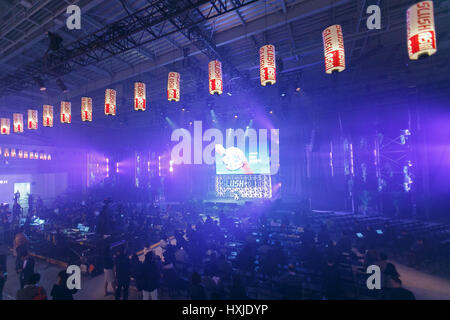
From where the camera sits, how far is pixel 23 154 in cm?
2070

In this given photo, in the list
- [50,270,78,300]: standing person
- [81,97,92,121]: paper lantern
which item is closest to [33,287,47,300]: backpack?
[50,270,78,300]: standing person

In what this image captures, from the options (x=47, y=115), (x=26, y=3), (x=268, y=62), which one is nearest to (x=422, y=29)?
(x=268, y=62)

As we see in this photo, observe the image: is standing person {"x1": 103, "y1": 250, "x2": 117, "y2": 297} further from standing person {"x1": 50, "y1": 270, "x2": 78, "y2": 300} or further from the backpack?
the backpack

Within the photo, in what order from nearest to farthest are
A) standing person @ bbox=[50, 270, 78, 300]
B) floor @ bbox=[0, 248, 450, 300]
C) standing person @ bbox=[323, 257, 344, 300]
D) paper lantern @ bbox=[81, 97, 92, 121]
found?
standing person @ bbox=[50, 270, 78, 300] < standing person @ bbox=[323, 257, 344, 300] < floor @ bbox=[0, 248, 450, 300] < paper lantern @ bbox=[81, 97, 92, 121]

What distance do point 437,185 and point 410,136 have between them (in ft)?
10.4

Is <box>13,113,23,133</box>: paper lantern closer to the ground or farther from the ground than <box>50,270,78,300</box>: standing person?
farther from the ground

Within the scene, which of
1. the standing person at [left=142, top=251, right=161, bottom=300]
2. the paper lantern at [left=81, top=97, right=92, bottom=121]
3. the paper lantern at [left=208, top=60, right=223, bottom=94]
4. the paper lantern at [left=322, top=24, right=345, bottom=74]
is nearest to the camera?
the standing person at [left=142, top=251, right=161, bottom=300]

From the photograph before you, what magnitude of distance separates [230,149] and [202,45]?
1120 cm

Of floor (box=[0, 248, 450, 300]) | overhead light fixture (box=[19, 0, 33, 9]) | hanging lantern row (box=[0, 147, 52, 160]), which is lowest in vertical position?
floor (box=[0, 248, 450, 300])

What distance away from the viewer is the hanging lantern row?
762 inches

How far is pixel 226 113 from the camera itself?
1742 centimetres

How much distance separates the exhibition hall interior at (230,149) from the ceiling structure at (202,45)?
8 cm

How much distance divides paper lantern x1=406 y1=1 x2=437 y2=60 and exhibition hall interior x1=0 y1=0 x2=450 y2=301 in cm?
3
